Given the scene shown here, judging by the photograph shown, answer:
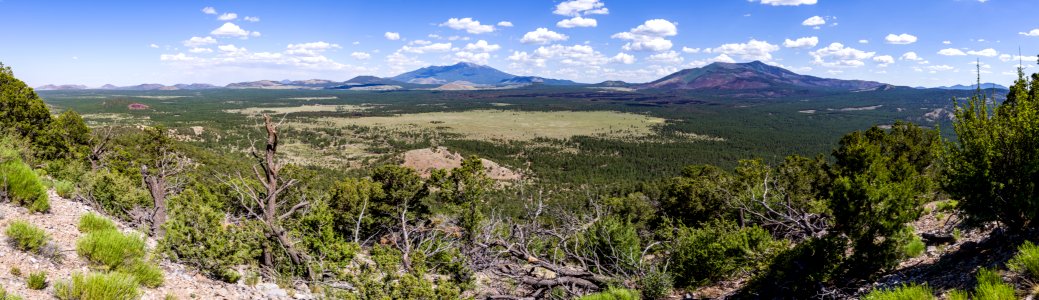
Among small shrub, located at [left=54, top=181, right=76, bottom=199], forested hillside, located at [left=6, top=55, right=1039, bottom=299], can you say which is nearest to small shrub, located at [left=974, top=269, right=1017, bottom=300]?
forested hillside, located at [left=6, top=55, right=1039, bottom=299]

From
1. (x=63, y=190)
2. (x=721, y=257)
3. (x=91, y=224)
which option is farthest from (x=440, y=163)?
(x=91, y=224)

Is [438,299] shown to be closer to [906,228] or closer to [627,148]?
[906,228]

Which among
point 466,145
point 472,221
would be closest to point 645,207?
point 472,221

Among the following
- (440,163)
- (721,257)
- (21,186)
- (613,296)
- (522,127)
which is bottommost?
(440,163)

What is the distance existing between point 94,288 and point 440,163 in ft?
252

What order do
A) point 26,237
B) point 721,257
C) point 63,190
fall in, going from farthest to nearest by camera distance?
point 721,257 < point 63,190 < point 26,237

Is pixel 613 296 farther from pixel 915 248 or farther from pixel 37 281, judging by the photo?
pixel 37 281

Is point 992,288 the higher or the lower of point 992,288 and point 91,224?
the lower

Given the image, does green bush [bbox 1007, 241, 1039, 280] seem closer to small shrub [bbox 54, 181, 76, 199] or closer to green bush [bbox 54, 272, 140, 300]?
green bush [bbox 54, 272, 140, 300]

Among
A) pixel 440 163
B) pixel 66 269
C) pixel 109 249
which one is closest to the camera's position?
pixel 66 269

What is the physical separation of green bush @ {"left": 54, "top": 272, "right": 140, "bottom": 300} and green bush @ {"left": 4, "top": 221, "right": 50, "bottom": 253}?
5.08 feet

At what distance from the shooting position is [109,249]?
6957mm

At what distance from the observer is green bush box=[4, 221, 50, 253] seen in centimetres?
651

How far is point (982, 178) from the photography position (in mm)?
7539
